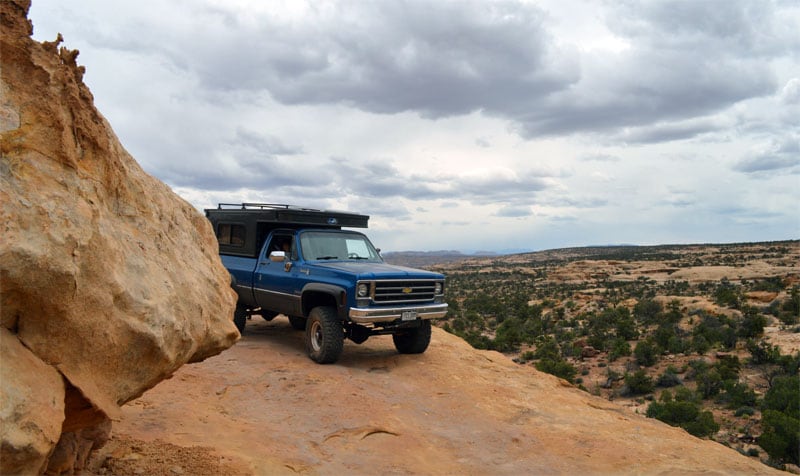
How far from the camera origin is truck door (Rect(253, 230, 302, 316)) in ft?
30.3

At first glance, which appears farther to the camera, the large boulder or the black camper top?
the black camper top

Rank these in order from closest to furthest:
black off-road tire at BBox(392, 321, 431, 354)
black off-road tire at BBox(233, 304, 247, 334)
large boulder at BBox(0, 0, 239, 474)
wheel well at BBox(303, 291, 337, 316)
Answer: large boulder at BBox(0, 0, 239, 474) → wheel well at BBox(303, 291, 337, 316) → black off-road tire at BBox(392, 321, 431, 354) → black off-road tire at BBox(233, 304, 247, 334)

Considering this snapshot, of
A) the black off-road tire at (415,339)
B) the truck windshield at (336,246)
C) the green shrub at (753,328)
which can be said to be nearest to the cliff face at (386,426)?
the black off-road tire at (415,339)

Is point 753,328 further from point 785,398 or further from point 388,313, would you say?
point 388,313

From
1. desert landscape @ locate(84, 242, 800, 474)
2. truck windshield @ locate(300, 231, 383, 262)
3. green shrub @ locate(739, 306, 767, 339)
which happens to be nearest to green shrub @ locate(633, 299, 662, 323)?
green shrub @ locate(739, 306, 767, 339)

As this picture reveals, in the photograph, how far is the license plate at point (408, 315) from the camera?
28.1 feet

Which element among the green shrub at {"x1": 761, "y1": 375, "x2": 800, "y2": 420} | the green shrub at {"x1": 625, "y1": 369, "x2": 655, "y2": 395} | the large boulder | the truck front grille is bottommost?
the green shrub at {"x1": 625, "y1": 369, "x2": 655, "y2": 395}

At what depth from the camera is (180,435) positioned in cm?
504

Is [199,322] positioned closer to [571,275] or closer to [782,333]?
[782,333]

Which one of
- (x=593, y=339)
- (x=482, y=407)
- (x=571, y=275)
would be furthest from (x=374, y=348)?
(x=571, y=275)

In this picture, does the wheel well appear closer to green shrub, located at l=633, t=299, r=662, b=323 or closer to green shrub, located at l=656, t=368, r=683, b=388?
green shrub, located at l=656, t=368, r=683, b=388

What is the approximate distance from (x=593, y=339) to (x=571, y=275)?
1113 inches

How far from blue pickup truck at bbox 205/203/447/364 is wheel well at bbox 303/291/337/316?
0.02 meters

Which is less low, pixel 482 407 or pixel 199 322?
pixel 199 322
